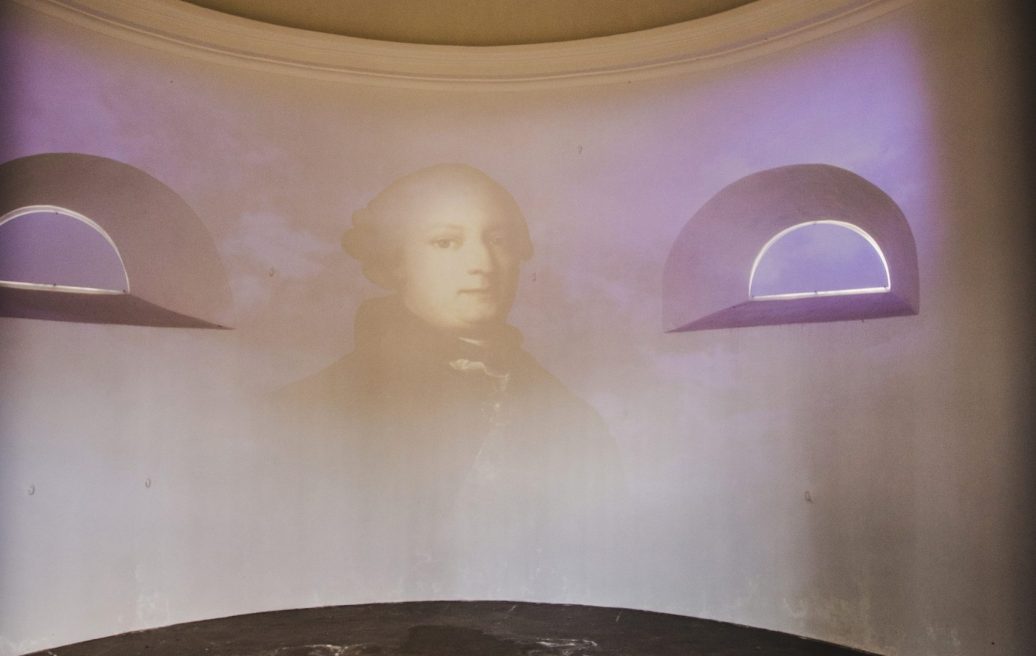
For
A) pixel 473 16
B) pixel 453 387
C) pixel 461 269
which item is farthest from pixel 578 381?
pixel 473 16

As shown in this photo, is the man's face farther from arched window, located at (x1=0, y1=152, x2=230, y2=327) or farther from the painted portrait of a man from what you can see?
arched window, located at (x1=0, y1=152, x2=230, y2=327)

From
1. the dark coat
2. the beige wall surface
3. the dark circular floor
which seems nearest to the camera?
the beige wall surface

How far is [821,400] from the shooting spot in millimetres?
7352

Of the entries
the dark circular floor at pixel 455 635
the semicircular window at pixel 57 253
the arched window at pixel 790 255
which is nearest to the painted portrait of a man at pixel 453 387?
the dark circular floor at pixel 455 635

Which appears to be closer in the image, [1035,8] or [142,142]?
[1035,8]

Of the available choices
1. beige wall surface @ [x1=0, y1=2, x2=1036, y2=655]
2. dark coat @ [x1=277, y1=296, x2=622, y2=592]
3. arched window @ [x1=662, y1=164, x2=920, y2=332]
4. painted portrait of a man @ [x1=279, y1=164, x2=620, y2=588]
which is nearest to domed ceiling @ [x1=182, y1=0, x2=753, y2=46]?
beige wall surface @ [x1=0, y1=2, x2=1036, y2=655]

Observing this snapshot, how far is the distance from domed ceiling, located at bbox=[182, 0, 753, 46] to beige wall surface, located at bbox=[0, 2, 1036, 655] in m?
0.54

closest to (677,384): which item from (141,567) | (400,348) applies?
(400,348)

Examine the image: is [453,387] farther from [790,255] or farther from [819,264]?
[819,264]

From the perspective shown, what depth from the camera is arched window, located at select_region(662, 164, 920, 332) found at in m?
7.13

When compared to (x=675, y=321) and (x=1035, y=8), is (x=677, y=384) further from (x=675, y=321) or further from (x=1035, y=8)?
(x=1035, y=8)

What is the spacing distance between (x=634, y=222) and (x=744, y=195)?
1.05m

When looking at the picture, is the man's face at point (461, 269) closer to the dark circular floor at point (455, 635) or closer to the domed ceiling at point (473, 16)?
the domed ceiling at point (473, 16)

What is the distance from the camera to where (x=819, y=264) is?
7.70 metres
